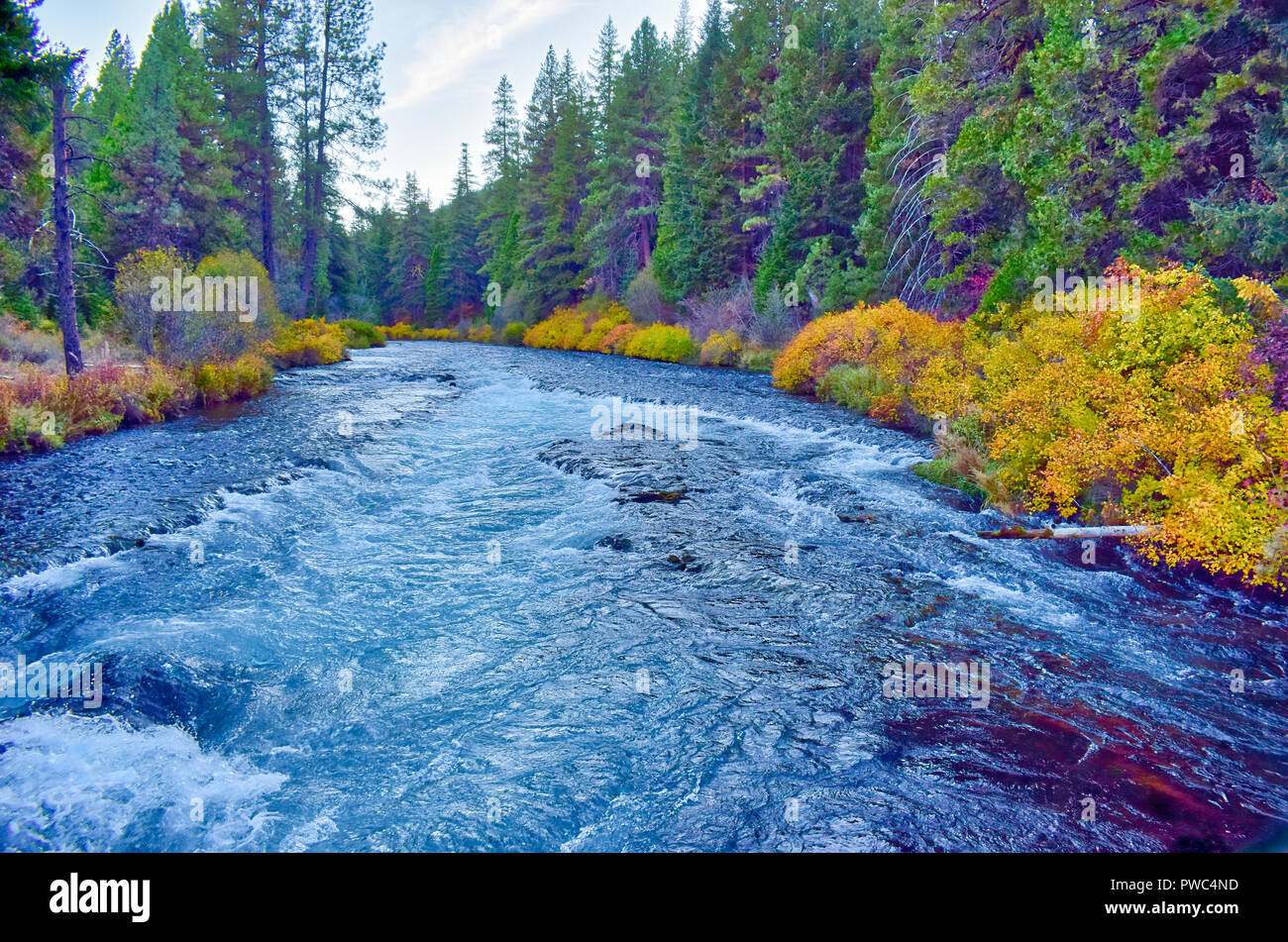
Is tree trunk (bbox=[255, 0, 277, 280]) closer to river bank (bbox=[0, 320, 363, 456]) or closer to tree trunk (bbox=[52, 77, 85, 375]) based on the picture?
river bank (bbox=[0, 320, 363, 456])

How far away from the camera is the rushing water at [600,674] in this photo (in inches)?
162

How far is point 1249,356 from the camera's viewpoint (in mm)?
7363

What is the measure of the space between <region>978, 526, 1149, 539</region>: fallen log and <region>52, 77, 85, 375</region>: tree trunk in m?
18.2

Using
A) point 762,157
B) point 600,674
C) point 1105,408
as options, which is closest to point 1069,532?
point 1105,408

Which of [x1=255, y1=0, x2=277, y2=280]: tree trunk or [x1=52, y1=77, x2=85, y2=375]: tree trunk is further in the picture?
Answer: [x1=255, y1=0, x2=277, y2=280]: tree trunk

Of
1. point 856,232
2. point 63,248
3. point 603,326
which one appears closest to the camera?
point 63,248

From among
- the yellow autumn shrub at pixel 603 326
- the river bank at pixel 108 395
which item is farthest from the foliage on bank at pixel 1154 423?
the yellow autumn shrub at pixel 603 326

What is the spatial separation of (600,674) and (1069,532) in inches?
237

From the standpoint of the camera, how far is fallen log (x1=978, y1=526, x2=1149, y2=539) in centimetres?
784

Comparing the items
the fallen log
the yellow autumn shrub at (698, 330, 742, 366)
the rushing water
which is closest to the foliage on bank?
the fallen log

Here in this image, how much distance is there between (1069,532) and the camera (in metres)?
8.13

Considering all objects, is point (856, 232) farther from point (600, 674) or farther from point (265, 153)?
point (265, 153)

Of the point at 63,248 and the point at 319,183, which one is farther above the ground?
the point at 319,183
